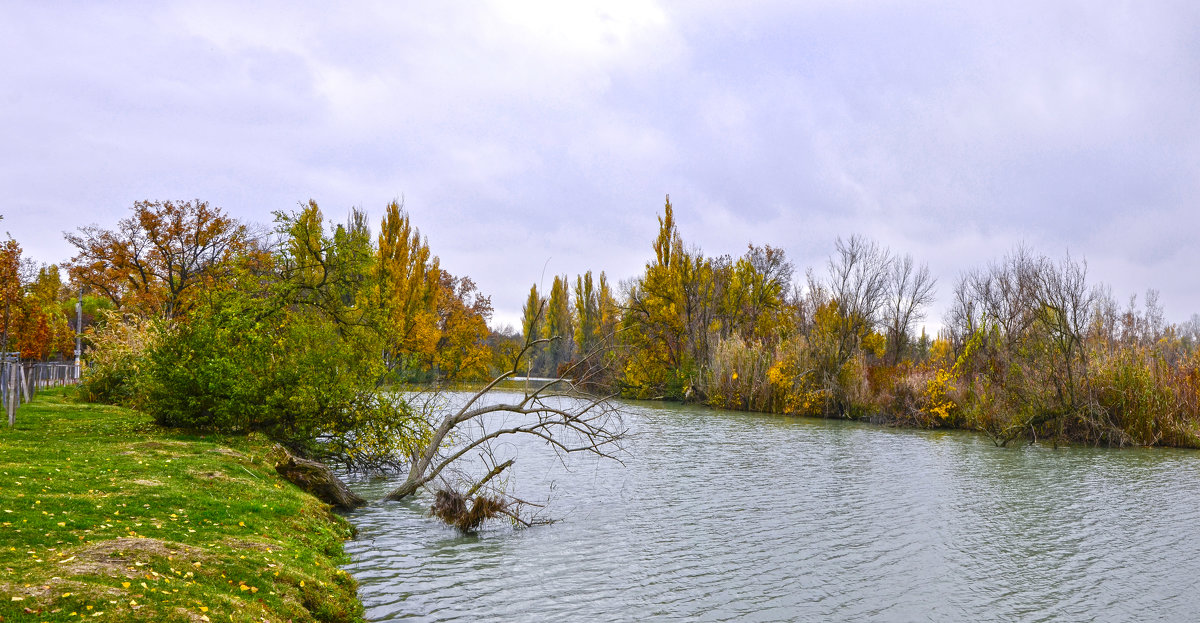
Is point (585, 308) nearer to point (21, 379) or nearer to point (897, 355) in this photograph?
point (897, 355)

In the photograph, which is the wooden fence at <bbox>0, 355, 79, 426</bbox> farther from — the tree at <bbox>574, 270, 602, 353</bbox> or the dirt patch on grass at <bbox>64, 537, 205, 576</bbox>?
the tree at <bbox>574, 270, 602, 353</bbox>

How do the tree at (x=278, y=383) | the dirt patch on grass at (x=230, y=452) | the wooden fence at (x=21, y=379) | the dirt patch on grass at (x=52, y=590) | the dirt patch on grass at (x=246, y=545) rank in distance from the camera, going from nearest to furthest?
the dirt patch on grass at (x=52, y=590)
the dirt patch on grass at (x=246, y=545)
the dirt patch on grass at (x=230, y=452)
the wooden fence at (x=21, y=379)
the tree at (x=278, y=383)

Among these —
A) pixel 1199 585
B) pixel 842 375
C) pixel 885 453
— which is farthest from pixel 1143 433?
pixel 1199 585

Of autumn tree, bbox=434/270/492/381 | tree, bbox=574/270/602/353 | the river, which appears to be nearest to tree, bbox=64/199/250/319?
autumn tree, bbox=434/270/492/381

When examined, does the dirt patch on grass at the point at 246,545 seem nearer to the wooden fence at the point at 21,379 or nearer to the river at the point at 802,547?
the river at the point at 802,547

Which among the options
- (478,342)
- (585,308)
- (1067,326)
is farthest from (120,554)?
(585,308)

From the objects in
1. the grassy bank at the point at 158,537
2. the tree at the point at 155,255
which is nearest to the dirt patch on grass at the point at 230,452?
the grassy bank at the point at 158,537

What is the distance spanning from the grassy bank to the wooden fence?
194cm

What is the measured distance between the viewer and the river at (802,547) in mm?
8594

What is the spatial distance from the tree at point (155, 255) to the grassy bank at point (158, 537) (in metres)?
22.4

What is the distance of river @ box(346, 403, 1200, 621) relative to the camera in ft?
28.2

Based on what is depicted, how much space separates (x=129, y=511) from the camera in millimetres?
8109

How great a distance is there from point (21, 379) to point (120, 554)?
16815 millimetres

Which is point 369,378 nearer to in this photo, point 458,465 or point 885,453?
point 458,465
